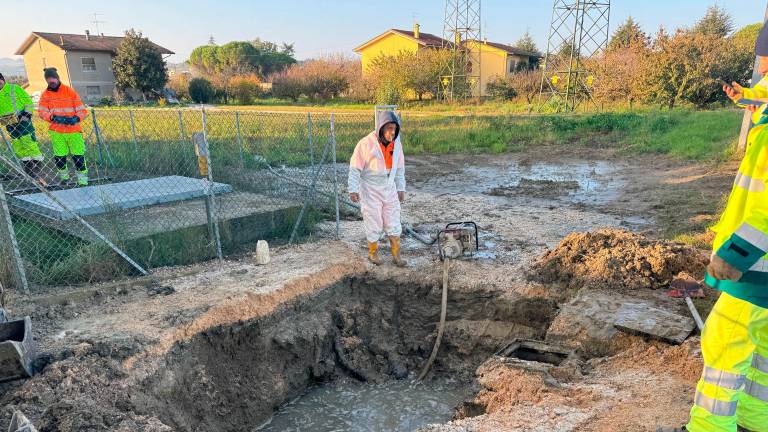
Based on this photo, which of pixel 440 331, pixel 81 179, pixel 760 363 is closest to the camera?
pixel 760 363

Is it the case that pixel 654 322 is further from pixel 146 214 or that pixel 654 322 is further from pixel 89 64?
pixel 89 64

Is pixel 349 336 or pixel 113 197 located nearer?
pixel 349 336

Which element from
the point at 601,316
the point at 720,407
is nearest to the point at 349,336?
the point at 601,316

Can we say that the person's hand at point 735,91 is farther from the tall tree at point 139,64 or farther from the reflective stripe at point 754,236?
the tall tree at point 139,64

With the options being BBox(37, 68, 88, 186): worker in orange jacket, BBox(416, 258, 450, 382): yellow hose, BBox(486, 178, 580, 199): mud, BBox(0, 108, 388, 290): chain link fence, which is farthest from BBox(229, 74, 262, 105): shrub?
BBox(416, 258, 450, 382): yellow hose

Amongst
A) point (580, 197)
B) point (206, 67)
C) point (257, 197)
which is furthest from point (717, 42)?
point (206, 67)

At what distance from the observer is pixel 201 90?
122 feet

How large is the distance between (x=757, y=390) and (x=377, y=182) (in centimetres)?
400

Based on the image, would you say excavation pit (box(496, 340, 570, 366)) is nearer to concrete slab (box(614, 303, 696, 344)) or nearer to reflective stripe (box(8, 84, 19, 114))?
concrete slab (box(614, 303, 696, 344))

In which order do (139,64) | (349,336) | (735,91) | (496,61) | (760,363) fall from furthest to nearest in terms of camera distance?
(496,61), (139,64), (349,336), (735,91), (760,363)

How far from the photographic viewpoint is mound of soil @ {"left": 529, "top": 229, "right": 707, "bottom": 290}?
5082 mm

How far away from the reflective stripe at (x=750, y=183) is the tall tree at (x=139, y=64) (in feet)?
135

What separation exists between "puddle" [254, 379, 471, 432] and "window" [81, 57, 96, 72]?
149ft

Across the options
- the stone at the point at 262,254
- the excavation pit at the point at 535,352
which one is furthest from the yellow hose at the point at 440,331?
the stone at the point at 262,254
